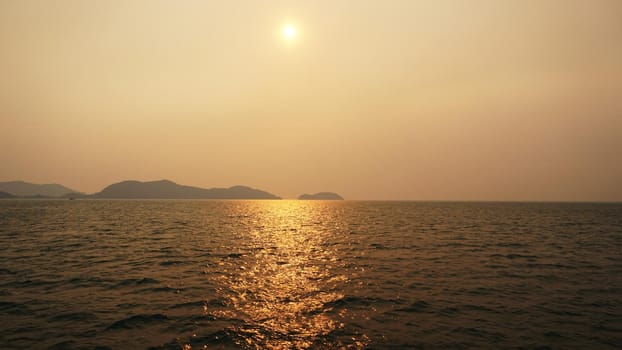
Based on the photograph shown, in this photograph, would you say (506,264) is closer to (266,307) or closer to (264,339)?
(266,307)

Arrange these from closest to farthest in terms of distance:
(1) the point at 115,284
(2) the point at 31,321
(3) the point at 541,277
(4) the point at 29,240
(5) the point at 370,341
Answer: (5) the point at 370,341
(2) the point at 31,321
(1) the point at 115,284
(3) the point at 541,277
(4) the point at 29,240

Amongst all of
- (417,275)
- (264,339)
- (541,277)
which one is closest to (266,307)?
(264,339)

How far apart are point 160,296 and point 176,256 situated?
1276 cm

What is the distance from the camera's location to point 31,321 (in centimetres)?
1395

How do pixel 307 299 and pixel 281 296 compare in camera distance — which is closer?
pixel 307 299

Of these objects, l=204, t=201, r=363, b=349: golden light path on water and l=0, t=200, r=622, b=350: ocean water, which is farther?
l=204, t=201, r=363, b=349: golden light path on water

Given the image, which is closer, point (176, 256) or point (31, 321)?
point (31, 321)

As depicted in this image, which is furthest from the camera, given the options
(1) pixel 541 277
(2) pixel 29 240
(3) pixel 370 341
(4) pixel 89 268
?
(2) pixel 29 240

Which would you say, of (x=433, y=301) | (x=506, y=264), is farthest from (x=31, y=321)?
(x=506, y=264)

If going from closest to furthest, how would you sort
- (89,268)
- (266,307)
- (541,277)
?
(266,307)
(541,277)
(89,268)

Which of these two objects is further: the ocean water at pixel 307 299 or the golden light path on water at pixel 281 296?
the golden light path on water at pixel 281 296

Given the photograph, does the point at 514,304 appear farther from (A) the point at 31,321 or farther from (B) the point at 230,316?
(A) the point at 31,321

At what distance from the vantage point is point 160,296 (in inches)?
698

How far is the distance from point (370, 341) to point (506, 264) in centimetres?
2082
